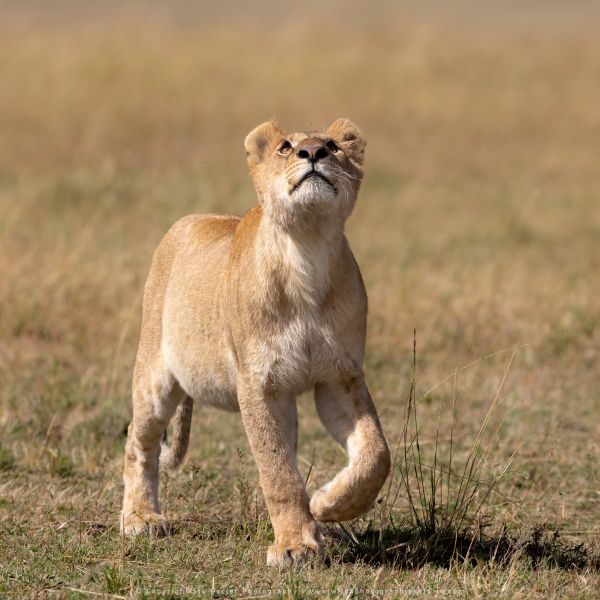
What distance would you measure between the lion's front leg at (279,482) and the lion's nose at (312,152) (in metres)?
0.80

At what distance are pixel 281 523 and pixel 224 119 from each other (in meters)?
12.2


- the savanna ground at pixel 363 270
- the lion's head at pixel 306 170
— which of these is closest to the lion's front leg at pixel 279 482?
the savanna ground at pixel 363 270

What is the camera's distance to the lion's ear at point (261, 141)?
4719 millimetres

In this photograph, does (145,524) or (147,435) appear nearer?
(145,524)

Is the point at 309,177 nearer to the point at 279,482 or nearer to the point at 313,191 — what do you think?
the point at 313,191

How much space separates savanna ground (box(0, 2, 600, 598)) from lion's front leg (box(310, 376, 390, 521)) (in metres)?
0.25

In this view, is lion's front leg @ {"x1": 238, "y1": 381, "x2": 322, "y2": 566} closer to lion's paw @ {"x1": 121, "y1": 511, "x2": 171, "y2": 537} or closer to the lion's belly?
the lion's belly

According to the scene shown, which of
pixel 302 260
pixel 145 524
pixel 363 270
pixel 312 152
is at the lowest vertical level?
pixel 145 524

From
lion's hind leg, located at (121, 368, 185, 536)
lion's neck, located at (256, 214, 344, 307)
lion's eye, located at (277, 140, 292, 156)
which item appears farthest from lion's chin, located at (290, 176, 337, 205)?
lion's hind leg, located at (121, 368, 185, 536)

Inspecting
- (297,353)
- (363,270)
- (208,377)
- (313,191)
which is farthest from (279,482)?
(363,270)

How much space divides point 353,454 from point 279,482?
27 cm

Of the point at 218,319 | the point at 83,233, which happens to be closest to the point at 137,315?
the point at 83,233

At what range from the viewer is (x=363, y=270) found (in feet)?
31.6

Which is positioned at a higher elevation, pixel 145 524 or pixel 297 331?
pixel 297 331
